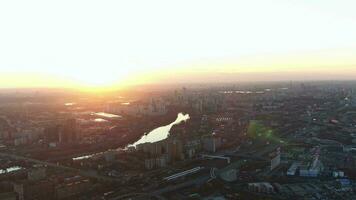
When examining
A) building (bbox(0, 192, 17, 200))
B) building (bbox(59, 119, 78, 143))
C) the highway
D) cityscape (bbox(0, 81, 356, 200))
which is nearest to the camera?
building (bbox(0, 192, 17, 200))

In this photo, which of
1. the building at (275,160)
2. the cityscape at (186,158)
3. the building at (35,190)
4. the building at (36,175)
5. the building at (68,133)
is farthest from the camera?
the building at (68,133)

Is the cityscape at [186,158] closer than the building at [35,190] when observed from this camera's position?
No

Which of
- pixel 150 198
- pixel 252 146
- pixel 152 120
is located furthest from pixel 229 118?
pixel 150 198

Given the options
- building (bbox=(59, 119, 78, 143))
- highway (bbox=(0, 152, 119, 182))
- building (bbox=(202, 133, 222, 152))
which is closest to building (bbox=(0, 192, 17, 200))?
highway (bbox=(0, 152, 119, 182))

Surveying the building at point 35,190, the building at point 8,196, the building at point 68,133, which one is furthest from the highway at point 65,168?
the building at point 68,133

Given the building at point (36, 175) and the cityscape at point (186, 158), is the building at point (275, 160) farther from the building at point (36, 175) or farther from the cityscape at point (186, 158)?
the building at point (36, 175)

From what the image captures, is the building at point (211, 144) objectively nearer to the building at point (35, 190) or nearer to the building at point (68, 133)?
the building at point (68, 133)

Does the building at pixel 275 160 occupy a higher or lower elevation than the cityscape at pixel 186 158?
higher

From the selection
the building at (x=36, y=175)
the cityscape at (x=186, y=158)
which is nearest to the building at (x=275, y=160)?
the cityscape at (x=186, y=158)

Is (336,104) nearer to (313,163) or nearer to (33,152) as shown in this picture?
(313,163)

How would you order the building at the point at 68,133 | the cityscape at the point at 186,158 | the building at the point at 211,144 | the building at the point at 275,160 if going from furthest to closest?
the building at the point at 68,133 → the building at the point at 211,144 → the building at the point at 275,160 → the cityscape at the point at 186,158

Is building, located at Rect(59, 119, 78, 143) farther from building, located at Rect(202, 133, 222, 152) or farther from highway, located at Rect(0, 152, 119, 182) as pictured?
building, located at Rect(202, 133, 222, 152)
